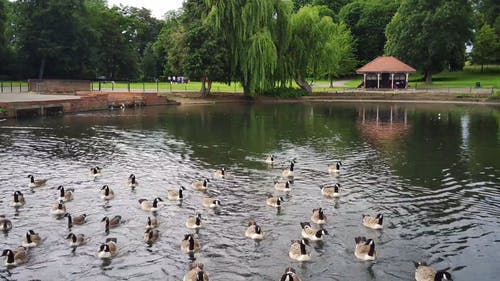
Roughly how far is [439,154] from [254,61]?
37.1 metres

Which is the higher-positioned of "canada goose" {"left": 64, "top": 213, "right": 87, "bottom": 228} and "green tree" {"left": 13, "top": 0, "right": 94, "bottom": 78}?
"green tree" {"left": 13, "top": 0, "right": 94, "bottom": 78}

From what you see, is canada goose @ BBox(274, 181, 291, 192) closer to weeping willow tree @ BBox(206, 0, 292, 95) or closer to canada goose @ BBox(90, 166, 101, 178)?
canada goose @ BBox(90, 166, 101, 178)

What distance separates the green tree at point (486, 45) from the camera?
9831 cm

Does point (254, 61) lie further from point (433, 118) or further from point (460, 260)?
point (460, 260)

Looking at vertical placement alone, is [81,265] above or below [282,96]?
below

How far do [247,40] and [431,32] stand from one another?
39.4 metres

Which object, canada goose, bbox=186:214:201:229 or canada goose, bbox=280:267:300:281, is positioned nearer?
canada goose, bbox=280:267:300:281

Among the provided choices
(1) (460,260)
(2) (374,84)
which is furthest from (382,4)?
(1) (460,260)

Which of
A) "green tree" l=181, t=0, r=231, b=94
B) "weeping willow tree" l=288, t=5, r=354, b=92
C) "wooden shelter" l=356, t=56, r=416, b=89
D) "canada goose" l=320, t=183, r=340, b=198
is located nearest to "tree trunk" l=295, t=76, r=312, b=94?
"weeping willow tree" l=288, t=5, r=354, b=92

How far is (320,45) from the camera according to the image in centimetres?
7412

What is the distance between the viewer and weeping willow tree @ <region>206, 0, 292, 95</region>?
215ft

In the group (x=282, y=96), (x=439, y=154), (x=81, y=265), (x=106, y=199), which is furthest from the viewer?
(x=282, y=96)

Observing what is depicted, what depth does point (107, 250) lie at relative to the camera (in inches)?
620

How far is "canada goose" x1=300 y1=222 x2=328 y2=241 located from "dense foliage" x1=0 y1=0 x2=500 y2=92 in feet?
160
